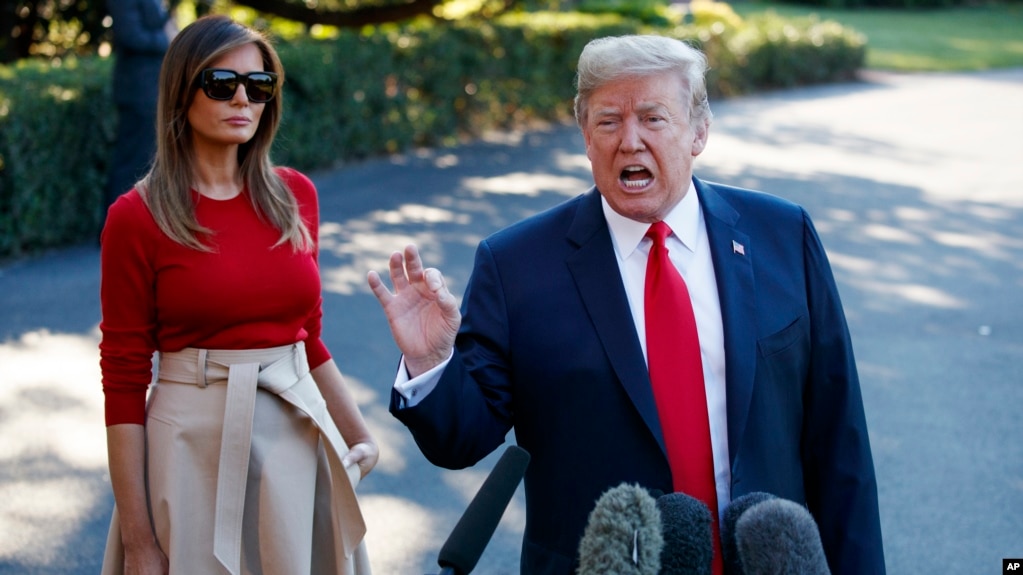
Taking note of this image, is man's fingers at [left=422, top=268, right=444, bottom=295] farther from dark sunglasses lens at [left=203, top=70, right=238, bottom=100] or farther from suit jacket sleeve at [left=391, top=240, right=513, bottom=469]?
dark sunglasses lens at [left=203, top=70, right=238, bottom=100]

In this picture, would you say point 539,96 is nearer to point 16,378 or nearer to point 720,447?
point 16,378

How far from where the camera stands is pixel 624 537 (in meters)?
1.57

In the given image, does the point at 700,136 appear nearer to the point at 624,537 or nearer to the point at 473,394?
the point at 473,394

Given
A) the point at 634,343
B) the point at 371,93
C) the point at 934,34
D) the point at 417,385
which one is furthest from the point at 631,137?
the point at 934,34

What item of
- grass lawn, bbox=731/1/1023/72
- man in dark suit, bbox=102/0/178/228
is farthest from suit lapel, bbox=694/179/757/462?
grass lawn, bbox=731/1/1023/72

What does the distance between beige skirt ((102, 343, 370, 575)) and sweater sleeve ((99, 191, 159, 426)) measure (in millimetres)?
106

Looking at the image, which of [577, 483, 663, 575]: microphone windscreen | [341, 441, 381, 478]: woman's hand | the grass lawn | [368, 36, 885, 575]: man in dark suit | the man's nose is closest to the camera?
[577, 483, 663, 575]: microphone windscreen

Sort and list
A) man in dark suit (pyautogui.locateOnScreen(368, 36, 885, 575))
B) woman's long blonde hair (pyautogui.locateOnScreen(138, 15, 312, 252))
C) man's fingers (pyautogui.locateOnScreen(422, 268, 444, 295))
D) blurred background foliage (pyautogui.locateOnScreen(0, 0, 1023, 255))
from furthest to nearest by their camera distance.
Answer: blurred background foliage (pyautogui.locateOnScreen(0, 0, 1023, 255)), woman's long blonde hair (pyautogui.locateOnScreen(138, 15, 312, 252)), man in dark suit (pyautogui.locateOnScreen(368, 36, 885, 575)), man's fingers (pyautogui.locateOnScreen(422, 268, 444, 295))

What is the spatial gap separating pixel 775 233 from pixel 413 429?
39.3 inches

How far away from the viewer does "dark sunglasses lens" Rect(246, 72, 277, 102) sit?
3.30 meters

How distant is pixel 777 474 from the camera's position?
252 cm

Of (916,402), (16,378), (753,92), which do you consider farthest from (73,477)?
(753,92)

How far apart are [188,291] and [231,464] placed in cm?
47

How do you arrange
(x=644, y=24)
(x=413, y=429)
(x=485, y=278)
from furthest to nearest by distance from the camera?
(x=644, y=24)
(x=485, y=278)
(x=413, y=429)
